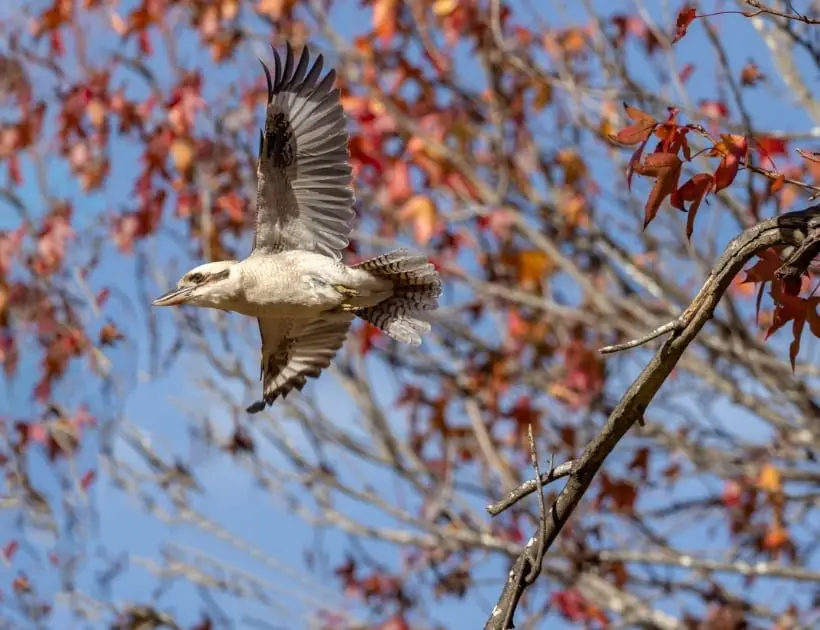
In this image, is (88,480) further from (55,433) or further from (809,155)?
(809,155)

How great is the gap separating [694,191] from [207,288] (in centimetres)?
179

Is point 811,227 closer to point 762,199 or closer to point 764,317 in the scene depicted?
point 762,199

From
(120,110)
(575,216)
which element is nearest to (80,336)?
(120,110)

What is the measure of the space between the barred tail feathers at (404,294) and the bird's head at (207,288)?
0.47m

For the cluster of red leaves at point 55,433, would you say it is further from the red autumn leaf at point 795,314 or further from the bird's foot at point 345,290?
the red autumn leaf at point 795,314

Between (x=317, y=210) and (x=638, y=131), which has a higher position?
(x=317, y=210)

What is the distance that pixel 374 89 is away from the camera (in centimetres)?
652

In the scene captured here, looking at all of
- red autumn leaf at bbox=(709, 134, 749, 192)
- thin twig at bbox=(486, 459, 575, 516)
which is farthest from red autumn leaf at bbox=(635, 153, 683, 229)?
thin twig at bbox=(486, 459, 575, 516)

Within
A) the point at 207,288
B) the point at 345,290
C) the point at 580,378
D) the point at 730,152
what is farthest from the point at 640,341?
the point at 580,378

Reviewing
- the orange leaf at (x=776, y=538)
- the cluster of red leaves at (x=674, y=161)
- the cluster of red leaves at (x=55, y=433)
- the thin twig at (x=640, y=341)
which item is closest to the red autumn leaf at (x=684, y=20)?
the cluster of red leaves at (x=674, y=161)

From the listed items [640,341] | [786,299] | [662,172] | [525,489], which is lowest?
[525,489]

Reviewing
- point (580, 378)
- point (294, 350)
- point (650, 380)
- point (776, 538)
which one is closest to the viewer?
point (650, 380)

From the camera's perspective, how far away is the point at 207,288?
12.8ft

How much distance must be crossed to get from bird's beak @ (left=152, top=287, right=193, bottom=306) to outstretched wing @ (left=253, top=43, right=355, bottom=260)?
0.31m
